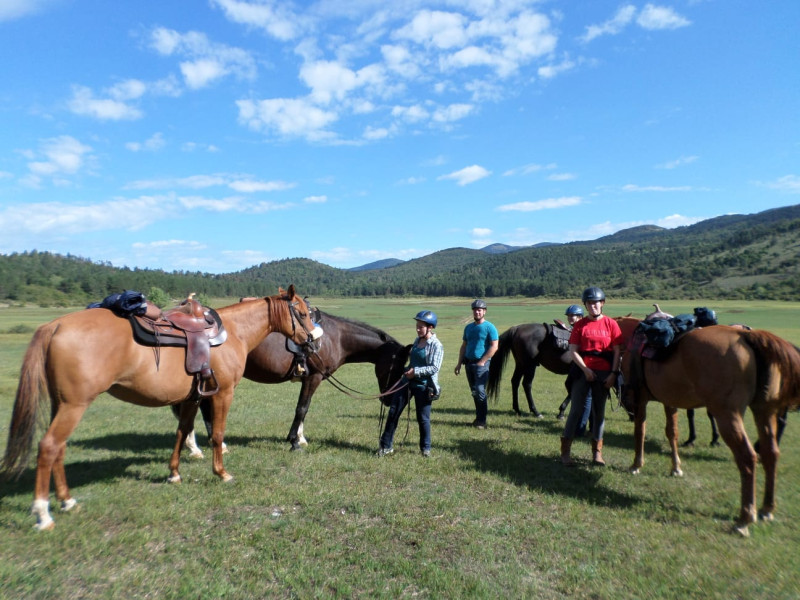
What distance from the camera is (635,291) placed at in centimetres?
10919

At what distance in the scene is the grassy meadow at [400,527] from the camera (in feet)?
10.1

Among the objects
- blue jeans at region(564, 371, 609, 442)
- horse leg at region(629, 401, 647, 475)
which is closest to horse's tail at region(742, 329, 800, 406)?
horse leg at region(629, 401, 647, 475)

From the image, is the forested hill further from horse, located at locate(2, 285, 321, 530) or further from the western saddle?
horse, located at locate(2, 285, 321, 530)

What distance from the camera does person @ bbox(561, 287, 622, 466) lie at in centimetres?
534

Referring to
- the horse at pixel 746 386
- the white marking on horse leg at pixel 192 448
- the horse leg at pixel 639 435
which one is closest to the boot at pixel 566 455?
the horse leg at pixel 639 435

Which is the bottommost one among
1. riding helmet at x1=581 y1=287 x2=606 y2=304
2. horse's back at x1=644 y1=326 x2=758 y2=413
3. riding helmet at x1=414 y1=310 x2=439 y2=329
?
horse's back at x1=644 y1=326 x2=758 y2=413

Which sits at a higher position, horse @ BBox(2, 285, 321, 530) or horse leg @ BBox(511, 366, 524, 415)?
horse @ BBox(2, 285, 321, 530)

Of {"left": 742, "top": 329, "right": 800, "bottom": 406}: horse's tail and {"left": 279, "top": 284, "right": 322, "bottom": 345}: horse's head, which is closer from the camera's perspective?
{"left": 742, "top": 329, "right": 800, "bottom": 406}: horse's tail

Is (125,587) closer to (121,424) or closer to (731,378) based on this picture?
(731,378)

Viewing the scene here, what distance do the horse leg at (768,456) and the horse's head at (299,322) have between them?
4947 millimetres

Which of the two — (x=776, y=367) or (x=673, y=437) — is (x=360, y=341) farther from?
(x=776, y=367)

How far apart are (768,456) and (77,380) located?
6.43m

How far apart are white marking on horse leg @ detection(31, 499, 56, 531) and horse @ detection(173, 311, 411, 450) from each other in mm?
2180

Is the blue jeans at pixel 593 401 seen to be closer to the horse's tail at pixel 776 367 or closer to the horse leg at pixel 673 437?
the horse leg at pixel 673 437
